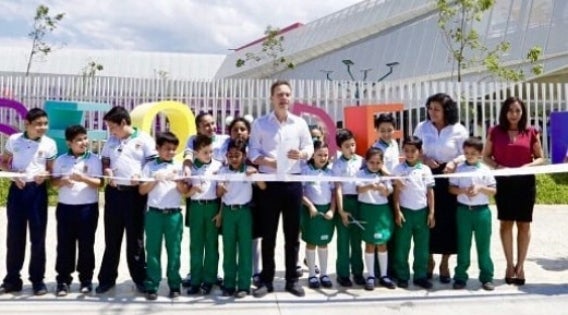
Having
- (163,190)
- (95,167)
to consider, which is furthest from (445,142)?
(95,167)

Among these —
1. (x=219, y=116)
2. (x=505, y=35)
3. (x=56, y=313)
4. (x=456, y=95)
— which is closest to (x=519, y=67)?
(x=505, y=35)

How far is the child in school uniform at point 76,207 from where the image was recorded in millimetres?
4730

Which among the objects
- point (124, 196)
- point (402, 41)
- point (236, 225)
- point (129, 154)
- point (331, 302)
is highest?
point (402, 41)

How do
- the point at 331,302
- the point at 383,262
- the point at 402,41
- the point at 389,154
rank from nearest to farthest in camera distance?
the point at 331,302 → the point at 383,262 → the point at 389,154 → the point at 402,41

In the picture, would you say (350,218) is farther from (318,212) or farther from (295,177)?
(295,177)

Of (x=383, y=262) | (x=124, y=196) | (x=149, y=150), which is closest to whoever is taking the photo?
(x=124, y=196)

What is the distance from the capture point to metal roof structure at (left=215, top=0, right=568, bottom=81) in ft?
76.6

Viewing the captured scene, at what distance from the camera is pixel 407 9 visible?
101 ft

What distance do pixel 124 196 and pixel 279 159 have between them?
1.29 m

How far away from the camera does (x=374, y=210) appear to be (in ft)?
16.5

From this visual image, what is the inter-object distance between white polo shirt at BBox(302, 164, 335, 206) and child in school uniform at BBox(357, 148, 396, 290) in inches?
10.4

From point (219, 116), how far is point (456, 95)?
5.60m

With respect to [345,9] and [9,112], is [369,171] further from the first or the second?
[345,9]

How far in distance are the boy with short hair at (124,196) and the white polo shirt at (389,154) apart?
197 centimetres
